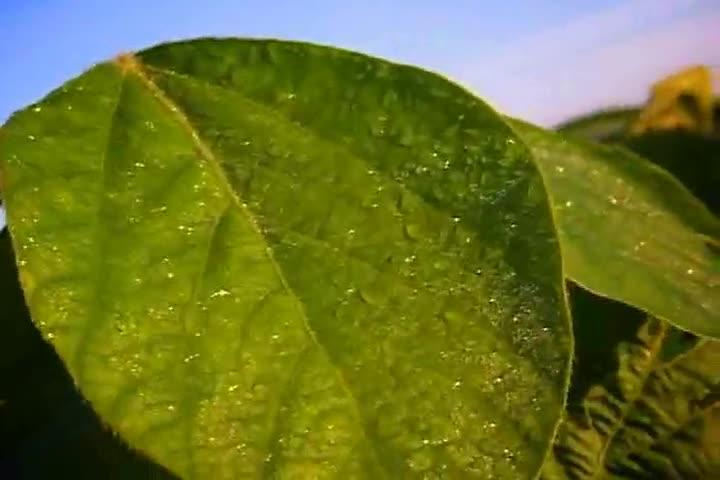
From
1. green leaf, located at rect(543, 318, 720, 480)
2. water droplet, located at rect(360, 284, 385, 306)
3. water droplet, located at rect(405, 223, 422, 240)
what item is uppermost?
water droplet, located at rect(405, 223, 422, 240)

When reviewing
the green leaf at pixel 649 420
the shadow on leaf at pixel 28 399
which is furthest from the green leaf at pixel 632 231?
the shadow on leaf at pixel 28 399

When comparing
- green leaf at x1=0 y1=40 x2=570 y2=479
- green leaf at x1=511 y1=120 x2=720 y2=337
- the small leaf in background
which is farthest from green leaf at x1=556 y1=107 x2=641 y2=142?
green leaf at x1=0 y1=40 x2=570 y2=479

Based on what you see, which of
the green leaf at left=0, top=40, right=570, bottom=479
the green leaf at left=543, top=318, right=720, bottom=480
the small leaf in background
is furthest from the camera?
the small leaf in background

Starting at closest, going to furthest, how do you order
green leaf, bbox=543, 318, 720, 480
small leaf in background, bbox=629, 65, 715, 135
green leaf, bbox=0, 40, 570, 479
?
green leaf, bbox=0, 40, 570, 479 < green leaf, bbox=543, 318, 720, 480 < small leaf in background, bbox=629, 65, 715, 135

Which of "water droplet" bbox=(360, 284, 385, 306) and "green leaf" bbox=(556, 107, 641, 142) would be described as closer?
"water droplet" bbox=(360, 284, 385, 306)

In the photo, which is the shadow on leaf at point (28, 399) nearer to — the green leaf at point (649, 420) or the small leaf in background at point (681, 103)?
the green leaf at point (649, 420)

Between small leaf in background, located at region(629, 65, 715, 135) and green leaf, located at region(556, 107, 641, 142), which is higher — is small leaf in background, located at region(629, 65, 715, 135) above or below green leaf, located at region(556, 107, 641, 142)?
above

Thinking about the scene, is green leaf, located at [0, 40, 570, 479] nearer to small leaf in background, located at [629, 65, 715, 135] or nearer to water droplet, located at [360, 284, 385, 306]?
water droplet, located at [360, 284, 385, 306]
